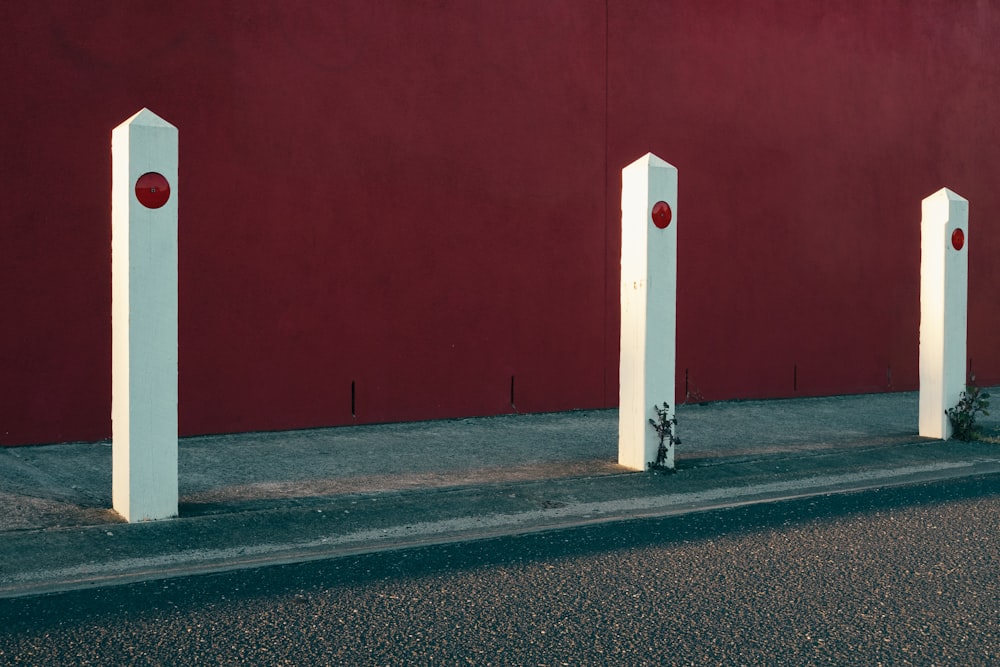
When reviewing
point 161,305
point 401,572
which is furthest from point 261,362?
point 401,572

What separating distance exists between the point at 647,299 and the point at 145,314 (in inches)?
117

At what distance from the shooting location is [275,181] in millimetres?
7848

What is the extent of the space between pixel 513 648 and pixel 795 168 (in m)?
8.03

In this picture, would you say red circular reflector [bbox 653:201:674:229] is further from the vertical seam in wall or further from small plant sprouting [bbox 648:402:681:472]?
the vertical seam in wall

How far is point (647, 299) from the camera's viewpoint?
6.60m

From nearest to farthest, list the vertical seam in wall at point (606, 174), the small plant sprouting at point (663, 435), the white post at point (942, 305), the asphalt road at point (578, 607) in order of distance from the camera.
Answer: the asphalt road at point (578, 607)
the small plant sprouting at point (663, 435)
the white post at point (942, 305)
the vertical seam in wall at point (606, 174)

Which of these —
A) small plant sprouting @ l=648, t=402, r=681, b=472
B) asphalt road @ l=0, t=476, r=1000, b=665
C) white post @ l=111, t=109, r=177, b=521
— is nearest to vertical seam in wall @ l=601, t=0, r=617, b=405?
small plant sprouting @ l=648, t=402, r=681, b=472

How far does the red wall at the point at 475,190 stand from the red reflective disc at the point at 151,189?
2289mm

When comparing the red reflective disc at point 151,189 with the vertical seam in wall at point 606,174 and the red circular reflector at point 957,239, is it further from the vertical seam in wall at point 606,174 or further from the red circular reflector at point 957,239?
the red circular reflector at point 957,239

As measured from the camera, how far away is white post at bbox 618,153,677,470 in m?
6.59

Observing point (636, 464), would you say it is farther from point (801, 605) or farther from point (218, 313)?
point (218, 313)

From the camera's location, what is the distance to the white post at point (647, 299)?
21.6 feet

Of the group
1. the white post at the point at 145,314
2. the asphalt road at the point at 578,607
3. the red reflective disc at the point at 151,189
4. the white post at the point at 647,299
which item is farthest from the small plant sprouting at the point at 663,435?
the red reflective disc at the point at 151,189

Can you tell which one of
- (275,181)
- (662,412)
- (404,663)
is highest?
(275,181)
